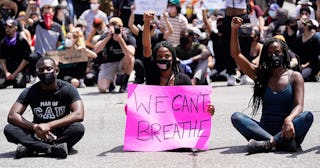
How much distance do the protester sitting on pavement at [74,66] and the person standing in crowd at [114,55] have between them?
0.51 m

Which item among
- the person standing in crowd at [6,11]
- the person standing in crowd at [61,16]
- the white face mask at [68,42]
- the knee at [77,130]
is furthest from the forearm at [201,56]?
the knee at [77,130]

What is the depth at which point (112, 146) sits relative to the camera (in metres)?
8.28

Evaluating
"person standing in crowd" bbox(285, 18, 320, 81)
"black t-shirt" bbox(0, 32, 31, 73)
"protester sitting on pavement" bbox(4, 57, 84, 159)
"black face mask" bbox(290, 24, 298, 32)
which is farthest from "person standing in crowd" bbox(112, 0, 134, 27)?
"protester sitting on pavement" bbox(4, 57, 84, 159)

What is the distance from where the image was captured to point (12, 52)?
48.0 feet

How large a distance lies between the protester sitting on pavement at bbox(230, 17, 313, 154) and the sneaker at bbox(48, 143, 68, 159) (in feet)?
5.50

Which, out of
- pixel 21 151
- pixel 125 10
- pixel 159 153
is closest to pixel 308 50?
pixel 125 10

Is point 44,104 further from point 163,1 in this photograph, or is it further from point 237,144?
point 163,1

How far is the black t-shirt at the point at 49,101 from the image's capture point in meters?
7.77

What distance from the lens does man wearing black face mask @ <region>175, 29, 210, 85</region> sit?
13188 millimetres

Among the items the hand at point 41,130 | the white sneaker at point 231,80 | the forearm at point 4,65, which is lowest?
the white sneaker at point 231,80

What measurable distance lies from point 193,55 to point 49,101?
581 centimetres

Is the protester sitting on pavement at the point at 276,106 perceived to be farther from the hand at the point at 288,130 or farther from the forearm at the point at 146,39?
the forearm at the point at 146,39

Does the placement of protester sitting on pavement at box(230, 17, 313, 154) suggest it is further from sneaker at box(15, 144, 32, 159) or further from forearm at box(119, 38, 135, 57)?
forearm at box(119, 38, 135, 57)

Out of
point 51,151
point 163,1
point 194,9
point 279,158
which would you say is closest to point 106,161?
point 51,151
